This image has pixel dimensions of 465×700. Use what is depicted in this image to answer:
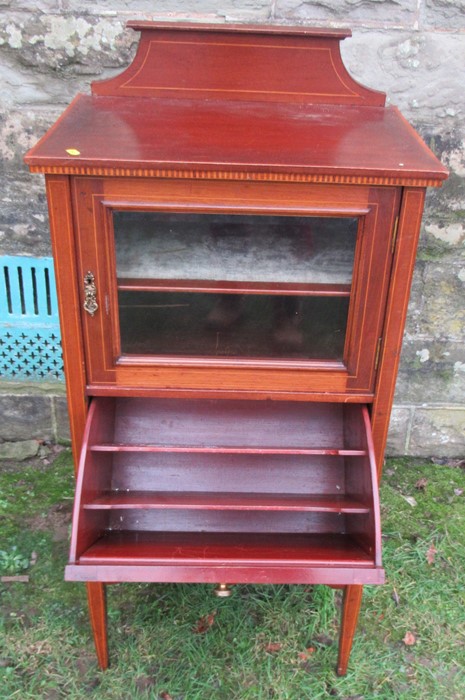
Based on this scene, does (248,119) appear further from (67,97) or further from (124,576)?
(124,576)

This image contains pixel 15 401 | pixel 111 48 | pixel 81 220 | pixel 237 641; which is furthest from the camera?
pixel 15 401

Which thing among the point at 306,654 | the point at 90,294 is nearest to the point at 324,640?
the point at 306,654

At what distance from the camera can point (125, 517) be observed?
195cm

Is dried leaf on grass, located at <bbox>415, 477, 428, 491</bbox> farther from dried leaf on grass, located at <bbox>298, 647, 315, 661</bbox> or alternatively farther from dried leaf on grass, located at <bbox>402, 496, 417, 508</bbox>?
dried leaf on grass, located at <bbox>298, 647, 315, 661</bbox>

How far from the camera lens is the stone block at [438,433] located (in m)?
2.83

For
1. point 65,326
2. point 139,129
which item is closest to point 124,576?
point 65,326

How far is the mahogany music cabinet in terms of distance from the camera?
Answer: 1491 mm

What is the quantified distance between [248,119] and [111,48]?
2.88 feet

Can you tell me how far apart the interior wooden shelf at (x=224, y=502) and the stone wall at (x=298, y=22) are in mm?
1112

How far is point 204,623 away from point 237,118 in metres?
1.65

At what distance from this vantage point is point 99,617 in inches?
73.2

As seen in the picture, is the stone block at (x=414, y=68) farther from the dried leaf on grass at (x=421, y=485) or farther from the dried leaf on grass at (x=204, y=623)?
the dried leaf on grass at (x=204, y=623)

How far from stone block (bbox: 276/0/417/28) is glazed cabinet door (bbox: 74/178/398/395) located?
107 centimetres

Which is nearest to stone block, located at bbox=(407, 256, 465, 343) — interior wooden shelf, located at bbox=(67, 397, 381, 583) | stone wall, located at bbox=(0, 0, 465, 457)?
stone wall, located at bbox=(0, 0, 465, 457)
